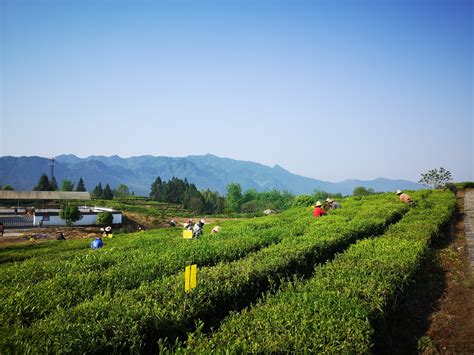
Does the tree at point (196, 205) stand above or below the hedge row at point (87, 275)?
below

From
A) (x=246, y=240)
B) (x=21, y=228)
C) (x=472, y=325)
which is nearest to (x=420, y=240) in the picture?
(x=472, y=325)

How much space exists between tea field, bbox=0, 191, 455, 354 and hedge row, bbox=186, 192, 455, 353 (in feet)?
0.07

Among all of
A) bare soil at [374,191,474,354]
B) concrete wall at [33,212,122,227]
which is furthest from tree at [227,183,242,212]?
bare soil at [374,191,474,354]

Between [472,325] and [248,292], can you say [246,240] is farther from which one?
[472,325]

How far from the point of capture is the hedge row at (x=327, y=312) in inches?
204

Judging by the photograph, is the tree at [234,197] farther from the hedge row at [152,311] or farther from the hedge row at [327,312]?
the hedge row at [327,312]

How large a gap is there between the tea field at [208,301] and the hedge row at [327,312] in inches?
0.9

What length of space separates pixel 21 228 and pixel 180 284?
4734cm

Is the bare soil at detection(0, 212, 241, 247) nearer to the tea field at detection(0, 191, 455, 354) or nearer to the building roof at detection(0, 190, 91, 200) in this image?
the building roof at detection(0, 190, 91, 200)

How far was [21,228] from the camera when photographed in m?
45.7

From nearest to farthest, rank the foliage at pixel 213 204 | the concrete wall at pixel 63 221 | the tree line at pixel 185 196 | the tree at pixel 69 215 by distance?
the tree at pixel 69 215 < the concrete wall at pixel 63 221 < the tree line at pixel 185 196 < the foliage at pixel 213 204

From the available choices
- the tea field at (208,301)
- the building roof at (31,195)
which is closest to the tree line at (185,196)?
the building roof at (31,195)

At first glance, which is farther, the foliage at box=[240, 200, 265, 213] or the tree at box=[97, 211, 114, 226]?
the foliage at box=[240, 200, 265, 213]

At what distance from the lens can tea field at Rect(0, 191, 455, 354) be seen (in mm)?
5223
